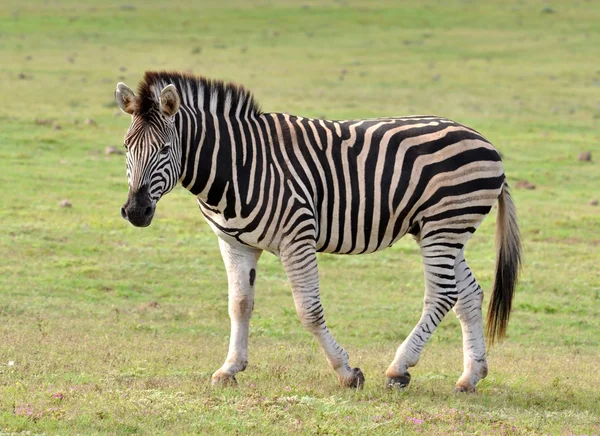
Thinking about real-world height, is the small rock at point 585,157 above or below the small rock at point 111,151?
above

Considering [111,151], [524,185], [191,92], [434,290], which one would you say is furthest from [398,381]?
[111,151]

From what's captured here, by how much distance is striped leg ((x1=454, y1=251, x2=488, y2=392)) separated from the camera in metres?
8.52

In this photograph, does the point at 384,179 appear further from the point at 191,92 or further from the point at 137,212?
the point at 137,212

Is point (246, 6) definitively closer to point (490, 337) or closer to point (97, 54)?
point (97, 54)

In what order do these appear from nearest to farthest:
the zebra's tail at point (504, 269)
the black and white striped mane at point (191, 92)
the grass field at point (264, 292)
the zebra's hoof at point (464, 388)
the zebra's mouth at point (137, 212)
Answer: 1. the grass field at point (264, 292)
2. the zebra's mouth at point (137, 212)
3. the black and white striped mane at point (191, 92)
4. the zebra's hoof at point (464, 388)
5. the zebra's tail at point (504, 269)

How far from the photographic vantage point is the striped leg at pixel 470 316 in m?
8.52

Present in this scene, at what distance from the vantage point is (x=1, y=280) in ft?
39.7

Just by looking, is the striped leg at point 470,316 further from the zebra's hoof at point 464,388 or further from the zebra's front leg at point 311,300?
the zebra's front leg at point 311,300

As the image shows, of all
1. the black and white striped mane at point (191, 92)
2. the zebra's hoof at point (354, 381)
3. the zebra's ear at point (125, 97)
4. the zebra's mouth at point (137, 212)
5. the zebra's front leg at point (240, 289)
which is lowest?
the zebra's hoof at point (354, 381)

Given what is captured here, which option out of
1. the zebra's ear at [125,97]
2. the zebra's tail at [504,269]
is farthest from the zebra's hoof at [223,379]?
the zebra's tail at [504,269]

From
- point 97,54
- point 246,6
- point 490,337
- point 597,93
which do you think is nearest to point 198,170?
point 490,337

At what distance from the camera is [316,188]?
808 centimetres

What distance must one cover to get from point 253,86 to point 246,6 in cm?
2577

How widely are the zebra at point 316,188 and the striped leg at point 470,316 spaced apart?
11 mm
